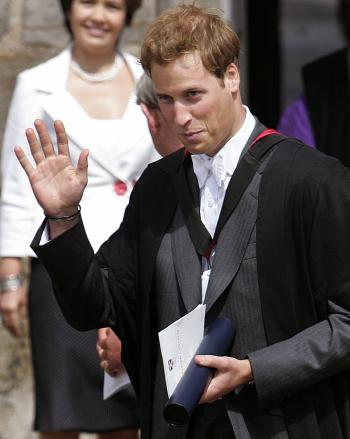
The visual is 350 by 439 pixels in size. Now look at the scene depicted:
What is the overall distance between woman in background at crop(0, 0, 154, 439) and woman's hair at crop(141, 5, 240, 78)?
1.28 m

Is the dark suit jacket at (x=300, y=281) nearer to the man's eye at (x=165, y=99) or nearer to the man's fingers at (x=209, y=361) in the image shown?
the man's fingers at (x=209, y=361)

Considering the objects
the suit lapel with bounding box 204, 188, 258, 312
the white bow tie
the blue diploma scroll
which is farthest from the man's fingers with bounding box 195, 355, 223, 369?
the white bow tie

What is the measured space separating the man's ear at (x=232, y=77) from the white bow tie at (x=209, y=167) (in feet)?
0.54

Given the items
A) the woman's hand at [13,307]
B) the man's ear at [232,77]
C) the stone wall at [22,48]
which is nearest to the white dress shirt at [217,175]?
the man's ear at [232,77]

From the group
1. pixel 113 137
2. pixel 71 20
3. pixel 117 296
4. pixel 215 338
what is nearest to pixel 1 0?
pixel 71 20

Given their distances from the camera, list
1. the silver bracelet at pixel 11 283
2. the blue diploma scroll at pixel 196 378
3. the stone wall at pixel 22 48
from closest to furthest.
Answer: the blue diploma scroll at pixel 196 378
the silver bracelet at pixel 11 283
the stone wall at pixel 22 48

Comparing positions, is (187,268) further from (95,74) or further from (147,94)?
(95,74)

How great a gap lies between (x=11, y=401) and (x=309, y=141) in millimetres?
1823

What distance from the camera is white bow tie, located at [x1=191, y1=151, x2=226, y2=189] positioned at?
341 cm

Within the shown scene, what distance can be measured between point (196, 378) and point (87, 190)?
1591mm

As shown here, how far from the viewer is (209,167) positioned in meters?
3.46

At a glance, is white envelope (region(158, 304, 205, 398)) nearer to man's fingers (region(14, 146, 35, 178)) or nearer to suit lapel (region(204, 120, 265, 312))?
suit lapel (region(204, 120, 265, 312))

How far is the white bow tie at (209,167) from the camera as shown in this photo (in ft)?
11.2

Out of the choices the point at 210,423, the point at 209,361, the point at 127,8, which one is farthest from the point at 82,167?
the point at 127,8
